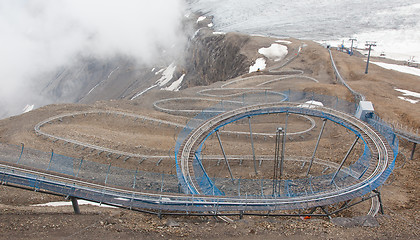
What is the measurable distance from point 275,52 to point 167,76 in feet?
159

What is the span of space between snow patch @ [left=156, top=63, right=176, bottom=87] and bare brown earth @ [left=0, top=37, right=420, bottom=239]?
160ft

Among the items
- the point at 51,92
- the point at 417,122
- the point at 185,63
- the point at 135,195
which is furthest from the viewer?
the point at 51,92

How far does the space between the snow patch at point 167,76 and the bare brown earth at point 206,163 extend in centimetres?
4879

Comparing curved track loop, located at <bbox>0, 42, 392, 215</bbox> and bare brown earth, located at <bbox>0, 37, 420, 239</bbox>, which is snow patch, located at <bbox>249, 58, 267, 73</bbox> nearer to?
bare brown earth, located at <bbox>0, 37, 420, 239</bbox>

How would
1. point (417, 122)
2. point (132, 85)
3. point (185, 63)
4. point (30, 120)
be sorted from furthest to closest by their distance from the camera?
point (132, 85), point (185, 63), point (30, 120), point (417, 122)

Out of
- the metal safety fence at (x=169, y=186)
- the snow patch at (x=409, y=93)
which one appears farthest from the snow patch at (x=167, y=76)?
the metal safety fence at (x=169, y=186)

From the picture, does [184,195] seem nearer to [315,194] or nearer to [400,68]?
[315,194]

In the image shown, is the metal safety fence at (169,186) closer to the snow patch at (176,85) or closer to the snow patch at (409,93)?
the snow patch at (409,93)

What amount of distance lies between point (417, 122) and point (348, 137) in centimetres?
818

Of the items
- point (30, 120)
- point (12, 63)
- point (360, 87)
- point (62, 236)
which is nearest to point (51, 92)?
point (12, 63)

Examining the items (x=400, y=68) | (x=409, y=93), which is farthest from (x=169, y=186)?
(x=400, y=68)

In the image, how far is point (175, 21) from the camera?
157 m

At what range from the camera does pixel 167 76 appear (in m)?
124

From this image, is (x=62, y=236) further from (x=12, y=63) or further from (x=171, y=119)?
(x=12, y=63)
